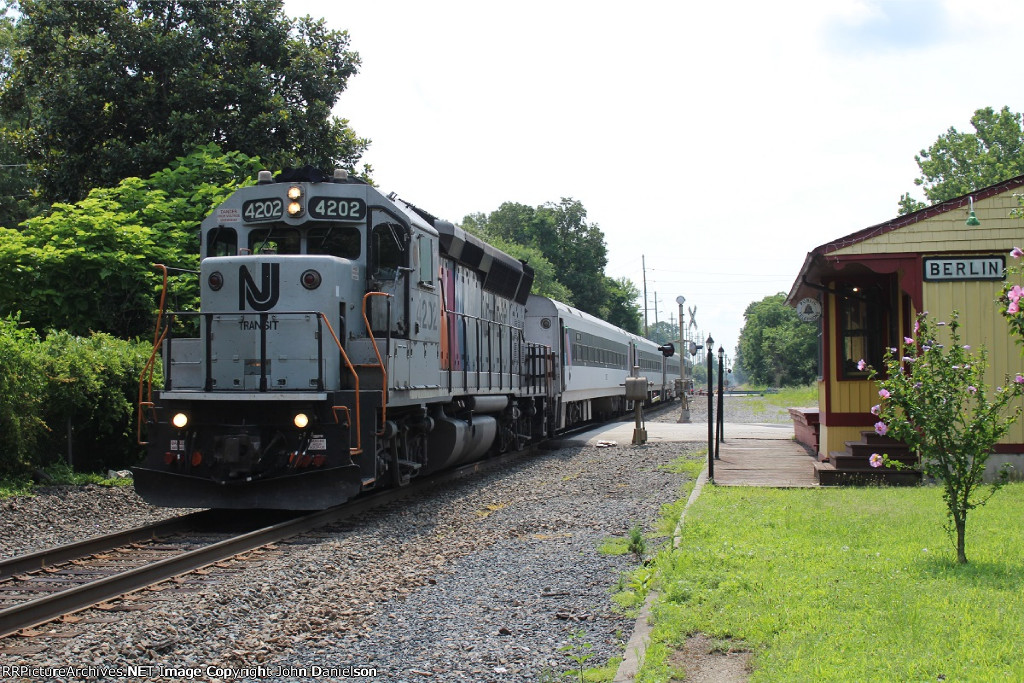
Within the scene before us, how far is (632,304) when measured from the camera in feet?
311

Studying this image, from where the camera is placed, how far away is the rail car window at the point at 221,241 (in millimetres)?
10828

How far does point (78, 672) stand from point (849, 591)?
4.68m

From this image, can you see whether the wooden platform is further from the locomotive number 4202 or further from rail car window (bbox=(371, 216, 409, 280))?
the locomotive number 4202

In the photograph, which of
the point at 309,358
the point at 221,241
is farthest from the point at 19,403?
the point at 309,358

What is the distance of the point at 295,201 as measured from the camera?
10.4m

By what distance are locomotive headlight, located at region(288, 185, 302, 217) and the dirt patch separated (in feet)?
23.3

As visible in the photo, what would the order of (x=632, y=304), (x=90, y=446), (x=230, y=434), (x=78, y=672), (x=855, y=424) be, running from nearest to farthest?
(x=78, y=672), (x=230, y=434), (x=90, y=446), (x=855, y=424), (x=632, y=304)

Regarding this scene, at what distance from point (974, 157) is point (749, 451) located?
5350 cm

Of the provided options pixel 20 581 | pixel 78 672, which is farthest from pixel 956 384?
pixel 20 581

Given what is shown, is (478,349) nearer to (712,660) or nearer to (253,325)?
A: (253,325)

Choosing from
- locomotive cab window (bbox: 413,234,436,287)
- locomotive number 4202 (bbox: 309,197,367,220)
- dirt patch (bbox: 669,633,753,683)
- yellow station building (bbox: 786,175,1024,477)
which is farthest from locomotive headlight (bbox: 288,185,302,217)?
yellow station building (bbox: 786,175,1024,477)

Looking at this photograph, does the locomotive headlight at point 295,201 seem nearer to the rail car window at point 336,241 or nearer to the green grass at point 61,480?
the rail car window at point 336,241

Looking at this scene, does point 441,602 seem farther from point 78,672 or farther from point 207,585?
point 78,672

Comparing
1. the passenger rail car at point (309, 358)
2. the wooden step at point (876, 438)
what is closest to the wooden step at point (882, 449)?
the wooden step at point (876, 438)
